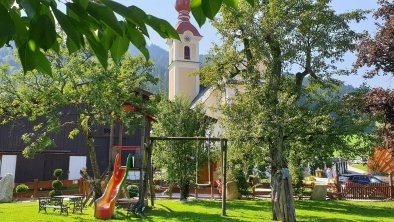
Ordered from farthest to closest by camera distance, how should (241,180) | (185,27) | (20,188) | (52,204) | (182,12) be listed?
1. (182,12)
2. (185,27)
3. (241,180)
4. (20,188)
5. (52,204)

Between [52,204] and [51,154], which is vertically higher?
[51,154]

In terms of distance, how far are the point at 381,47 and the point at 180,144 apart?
12763mm

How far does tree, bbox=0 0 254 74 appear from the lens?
1251 mm

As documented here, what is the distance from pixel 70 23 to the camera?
134cm

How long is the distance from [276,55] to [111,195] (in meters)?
8.68

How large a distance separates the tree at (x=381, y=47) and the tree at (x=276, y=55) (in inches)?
36.0

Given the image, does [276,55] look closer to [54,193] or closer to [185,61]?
[54,193]

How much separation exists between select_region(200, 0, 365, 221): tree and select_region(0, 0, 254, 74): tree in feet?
42.6

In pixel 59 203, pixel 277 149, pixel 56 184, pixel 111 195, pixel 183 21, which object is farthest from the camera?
pixel 183 21

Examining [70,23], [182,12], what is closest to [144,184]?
[70,23]

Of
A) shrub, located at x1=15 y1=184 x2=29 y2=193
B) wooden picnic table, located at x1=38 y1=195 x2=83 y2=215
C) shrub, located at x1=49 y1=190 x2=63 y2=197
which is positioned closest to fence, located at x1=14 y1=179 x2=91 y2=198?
shrub, located at x1=15 y1=184 x2=29 y2=193

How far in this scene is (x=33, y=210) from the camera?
17.7 m

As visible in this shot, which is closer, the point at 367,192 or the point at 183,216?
the point at 183,216

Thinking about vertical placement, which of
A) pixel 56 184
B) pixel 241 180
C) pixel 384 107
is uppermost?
pixel 384 107
